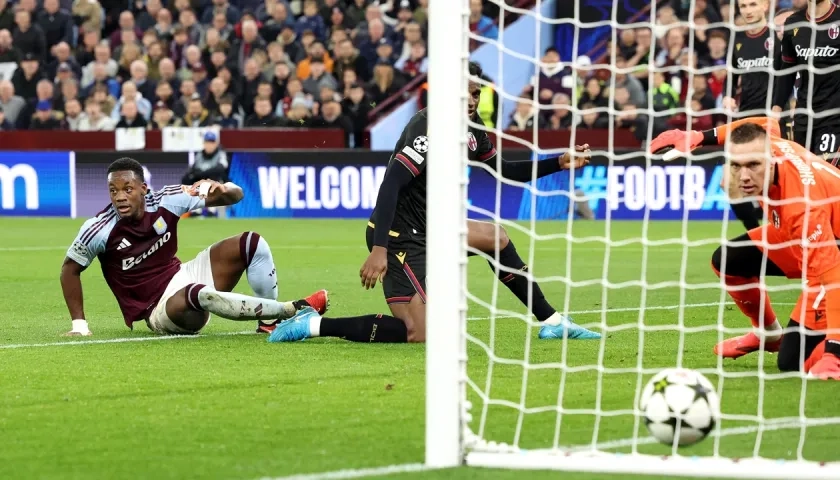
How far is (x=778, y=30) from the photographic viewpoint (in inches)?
420

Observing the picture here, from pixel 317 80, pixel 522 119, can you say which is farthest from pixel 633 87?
pixel 317 80

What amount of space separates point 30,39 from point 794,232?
18.9 m

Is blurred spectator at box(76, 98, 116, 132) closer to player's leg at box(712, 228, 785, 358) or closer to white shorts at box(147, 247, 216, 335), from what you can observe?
white shorts at box(147, 247, 216, 335)

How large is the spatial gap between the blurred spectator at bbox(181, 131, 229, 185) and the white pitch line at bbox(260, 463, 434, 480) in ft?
46.9

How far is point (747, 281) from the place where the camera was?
22.3 feet

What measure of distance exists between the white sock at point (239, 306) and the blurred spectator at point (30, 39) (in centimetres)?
1636

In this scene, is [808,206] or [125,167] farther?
[125,167]

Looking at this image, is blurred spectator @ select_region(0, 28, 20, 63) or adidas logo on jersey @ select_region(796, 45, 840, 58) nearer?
adidas logo on jersey @ select_region(796, 45, 840, 58)

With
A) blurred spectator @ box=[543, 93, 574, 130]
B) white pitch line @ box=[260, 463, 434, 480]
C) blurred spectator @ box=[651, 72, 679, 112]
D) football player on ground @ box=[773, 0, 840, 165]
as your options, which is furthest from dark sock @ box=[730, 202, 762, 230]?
white pitch line @ box=[260, 463, 434, 480]

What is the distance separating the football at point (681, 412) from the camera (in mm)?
4480

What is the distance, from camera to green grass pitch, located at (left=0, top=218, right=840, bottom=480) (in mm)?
4531

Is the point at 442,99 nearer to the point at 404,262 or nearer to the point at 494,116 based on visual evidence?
the point at 404,262

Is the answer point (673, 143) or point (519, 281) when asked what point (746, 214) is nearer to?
point (519, 281)

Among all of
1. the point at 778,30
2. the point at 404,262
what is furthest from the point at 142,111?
the point at 404,262
